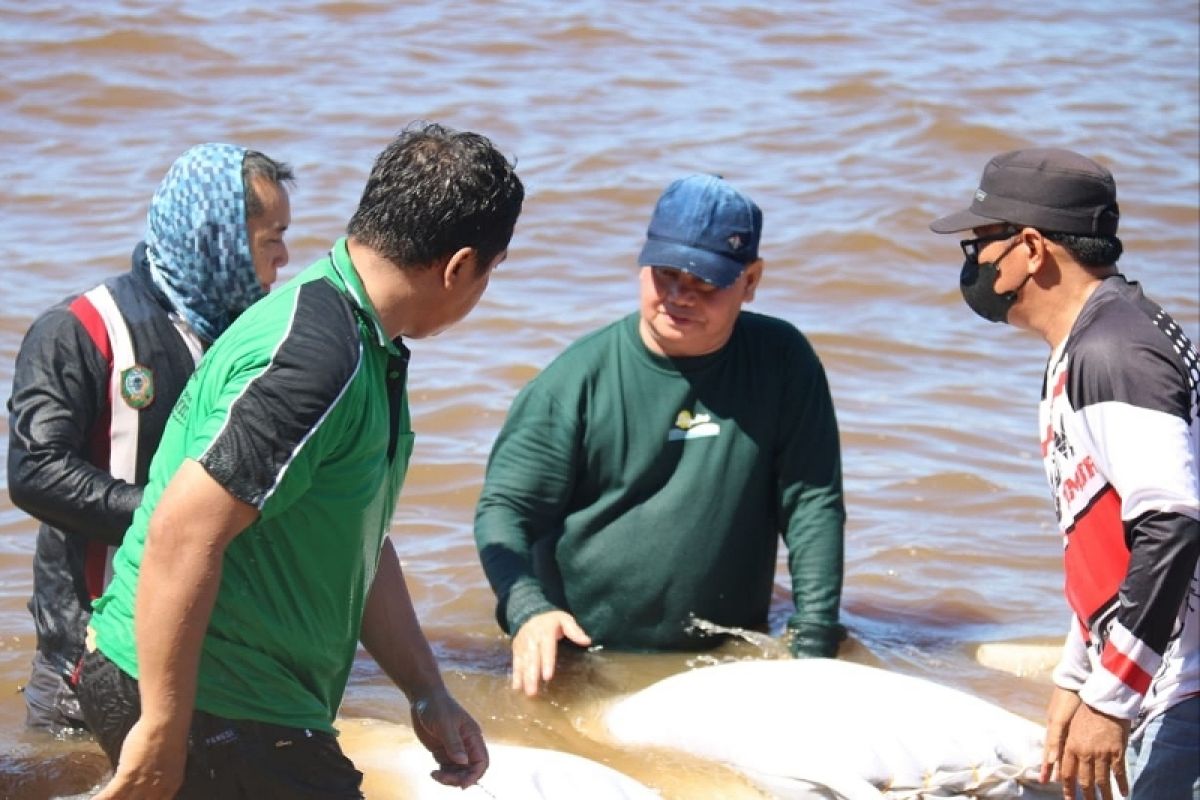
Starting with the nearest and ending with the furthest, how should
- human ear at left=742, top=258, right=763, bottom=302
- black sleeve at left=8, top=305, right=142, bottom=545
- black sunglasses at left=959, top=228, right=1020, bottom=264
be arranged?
black sunglasses at left=959, top=228, right=1020, bottom=264, black sleeve at left=8, top=305, right=142, bottom=545, human ear at left=742, top=258, right=763, bottom=302

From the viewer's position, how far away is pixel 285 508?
2633mm

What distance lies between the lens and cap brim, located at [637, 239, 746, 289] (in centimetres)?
468

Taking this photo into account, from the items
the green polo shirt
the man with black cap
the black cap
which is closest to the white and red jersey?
the man with black cap

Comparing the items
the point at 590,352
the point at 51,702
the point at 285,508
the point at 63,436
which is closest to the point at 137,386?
the point at 63,436

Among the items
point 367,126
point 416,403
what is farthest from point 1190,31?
point 416,403

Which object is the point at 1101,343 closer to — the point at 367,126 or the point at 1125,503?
the point at 1125,503

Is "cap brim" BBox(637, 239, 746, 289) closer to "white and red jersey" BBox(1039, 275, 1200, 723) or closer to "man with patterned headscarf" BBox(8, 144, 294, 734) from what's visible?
"man with patterned headscarf" BBox(8, 144, 294, 734)

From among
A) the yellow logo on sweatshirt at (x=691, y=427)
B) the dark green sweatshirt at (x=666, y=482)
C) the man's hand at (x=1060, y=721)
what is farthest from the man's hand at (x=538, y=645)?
the man's hand at (x=1060, y=721)

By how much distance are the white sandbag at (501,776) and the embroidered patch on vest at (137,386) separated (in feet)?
3.08

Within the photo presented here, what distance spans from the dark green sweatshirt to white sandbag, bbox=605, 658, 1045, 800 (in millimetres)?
546

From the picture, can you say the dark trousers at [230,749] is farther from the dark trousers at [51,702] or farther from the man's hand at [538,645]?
the man's hand at [538,645]

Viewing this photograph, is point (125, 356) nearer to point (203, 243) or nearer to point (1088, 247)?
point (203, 243)

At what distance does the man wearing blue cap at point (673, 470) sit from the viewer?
15.9 feet

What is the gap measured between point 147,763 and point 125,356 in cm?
133
